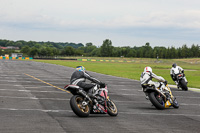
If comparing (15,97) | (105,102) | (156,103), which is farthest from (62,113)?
(15,97)

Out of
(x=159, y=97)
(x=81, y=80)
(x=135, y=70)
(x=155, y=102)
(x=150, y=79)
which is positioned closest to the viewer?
(x=81, y=80)

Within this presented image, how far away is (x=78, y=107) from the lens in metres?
11.4

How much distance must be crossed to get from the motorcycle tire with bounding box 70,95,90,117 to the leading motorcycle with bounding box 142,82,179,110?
346 centimetres

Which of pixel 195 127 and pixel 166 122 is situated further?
pixel 166 122

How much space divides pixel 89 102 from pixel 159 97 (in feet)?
12.4

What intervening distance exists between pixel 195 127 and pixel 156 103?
3588mm

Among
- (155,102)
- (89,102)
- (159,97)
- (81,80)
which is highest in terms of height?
(81,80)

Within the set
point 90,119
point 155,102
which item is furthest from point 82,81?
point 155,102

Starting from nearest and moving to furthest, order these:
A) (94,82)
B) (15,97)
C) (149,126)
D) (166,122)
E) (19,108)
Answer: (149,126)
(166,122)
(94,82)
(19,108)
(15,97)

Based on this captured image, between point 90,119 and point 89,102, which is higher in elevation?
point 89,102

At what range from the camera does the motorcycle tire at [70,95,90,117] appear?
1134 centimetres

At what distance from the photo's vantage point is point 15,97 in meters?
17.0

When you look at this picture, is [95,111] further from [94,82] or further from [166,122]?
[166,122]

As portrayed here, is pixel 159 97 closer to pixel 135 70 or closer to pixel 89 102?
pixel 89 102
